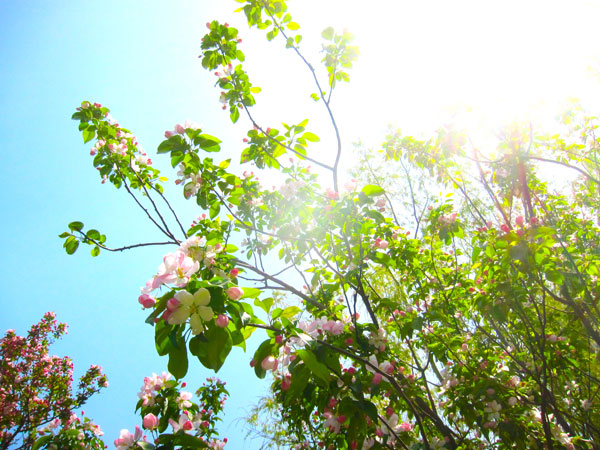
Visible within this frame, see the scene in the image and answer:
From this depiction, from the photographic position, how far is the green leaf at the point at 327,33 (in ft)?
7.94

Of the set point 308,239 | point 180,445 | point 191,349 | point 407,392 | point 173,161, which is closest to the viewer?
point 191,349

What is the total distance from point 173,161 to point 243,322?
53.7 inches

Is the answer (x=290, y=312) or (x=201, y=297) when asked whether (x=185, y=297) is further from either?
(x=290, y=312)

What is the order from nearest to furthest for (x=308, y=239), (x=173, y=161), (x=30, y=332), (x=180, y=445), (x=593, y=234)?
(x=180, y=445), (x=173, y=161), (x=308, y=239), (x=593, y=234), (x=30, y=332)

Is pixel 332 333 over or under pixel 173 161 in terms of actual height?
under

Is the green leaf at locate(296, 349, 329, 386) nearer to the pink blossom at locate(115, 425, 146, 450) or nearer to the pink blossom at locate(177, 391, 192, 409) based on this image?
the pink blossom at locate(115, 425, 146, 450)

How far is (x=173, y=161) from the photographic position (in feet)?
6.40

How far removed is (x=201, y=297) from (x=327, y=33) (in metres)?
2.35

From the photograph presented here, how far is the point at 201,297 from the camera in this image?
812 mm

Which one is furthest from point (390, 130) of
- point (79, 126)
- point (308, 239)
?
point (79, 126)

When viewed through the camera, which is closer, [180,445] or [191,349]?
[191,349]

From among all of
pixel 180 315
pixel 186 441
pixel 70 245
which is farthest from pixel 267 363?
pixel 70 245

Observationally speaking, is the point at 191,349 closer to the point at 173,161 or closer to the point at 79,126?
the point at 173,161

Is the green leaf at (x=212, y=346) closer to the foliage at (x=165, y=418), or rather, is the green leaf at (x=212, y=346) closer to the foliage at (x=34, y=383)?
the foliage at (x=165, y=418)
